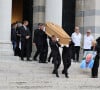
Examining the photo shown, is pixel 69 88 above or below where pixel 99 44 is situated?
below

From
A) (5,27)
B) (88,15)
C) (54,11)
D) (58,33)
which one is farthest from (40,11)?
(58,33)

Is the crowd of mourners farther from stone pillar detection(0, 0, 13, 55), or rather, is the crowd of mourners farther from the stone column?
the stone column

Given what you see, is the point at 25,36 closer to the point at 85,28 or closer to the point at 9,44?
the point at 9,44

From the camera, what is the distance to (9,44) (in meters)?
22.8

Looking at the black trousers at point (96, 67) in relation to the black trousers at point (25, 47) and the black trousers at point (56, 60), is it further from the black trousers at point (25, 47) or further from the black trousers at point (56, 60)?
the black trousers at point (25, 47)

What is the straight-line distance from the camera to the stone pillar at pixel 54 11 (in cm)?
2381

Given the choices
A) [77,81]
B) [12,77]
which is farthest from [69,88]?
[12,77]

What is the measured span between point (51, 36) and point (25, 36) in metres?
1.69

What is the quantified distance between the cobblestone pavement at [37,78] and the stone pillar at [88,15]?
13.5 ft

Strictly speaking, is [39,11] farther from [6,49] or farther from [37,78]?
[37,78]

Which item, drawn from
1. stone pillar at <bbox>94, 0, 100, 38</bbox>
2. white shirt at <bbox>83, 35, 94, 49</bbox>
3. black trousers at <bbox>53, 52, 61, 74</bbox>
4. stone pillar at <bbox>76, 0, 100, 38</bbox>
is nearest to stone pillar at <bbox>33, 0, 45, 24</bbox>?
stone pillar at <bbox>76, 0, 100, 38</bbox>

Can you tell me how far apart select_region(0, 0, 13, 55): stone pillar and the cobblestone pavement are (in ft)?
2.08

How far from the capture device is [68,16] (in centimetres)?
2706

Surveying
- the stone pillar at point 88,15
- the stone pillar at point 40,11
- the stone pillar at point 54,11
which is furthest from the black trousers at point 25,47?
the stone pillar at point 88,15
